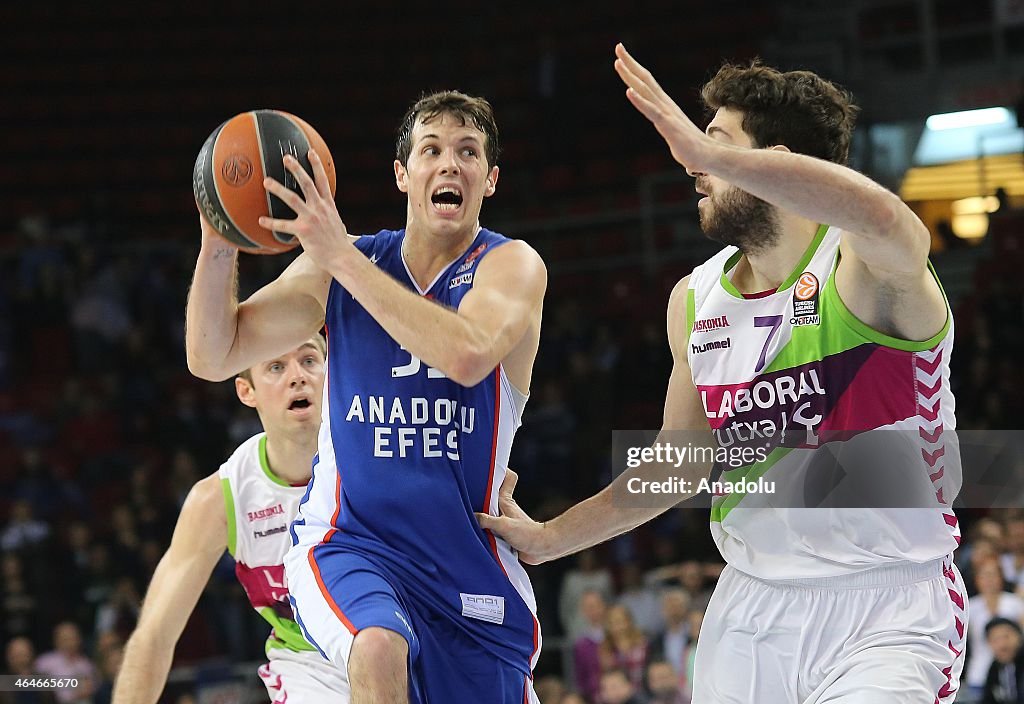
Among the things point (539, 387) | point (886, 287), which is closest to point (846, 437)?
point (886, 287)

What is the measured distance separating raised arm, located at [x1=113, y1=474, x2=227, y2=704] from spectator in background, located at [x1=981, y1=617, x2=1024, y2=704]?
16.1 ft

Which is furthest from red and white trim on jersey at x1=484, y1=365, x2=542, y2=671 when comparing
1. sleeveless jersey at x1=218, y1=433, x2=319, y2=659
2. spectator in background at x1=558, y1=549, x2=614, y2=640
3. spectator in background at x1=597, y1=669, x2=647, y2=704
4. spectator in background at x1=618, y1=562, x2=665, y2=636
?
spectator in background at x1=558, y1=549, x2=614, y2=640

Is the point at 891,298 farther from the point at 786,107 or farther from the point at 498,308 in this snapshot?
the point at 498,308

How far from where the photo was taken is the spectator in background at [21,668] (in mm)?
8797

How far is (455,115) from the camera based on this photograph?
3900mm

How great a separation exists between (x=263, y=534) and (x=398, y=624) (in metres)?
1.51

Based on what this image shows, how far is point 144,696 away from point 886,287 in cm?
282

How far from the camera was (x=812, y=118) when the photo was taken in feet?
12.1

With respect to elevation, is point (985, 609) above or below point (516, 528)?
below

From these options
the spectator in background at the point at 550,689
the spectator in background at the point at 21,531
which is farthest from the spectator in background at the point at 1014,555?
the spectator in background at the point at 21,531

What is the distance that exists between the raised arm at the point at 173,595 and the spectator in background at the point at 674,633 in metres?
4.50

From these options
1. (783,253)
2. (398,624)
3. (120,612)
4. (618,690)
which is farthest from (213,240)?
(120,612)

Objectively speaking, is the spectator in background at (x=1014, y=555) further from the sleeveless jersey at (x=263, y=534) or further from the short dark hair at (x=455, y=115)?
the short dark hair at (x=455, y=115)

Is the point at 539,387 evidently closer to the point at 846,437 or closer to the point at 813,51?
the point at 813,51
